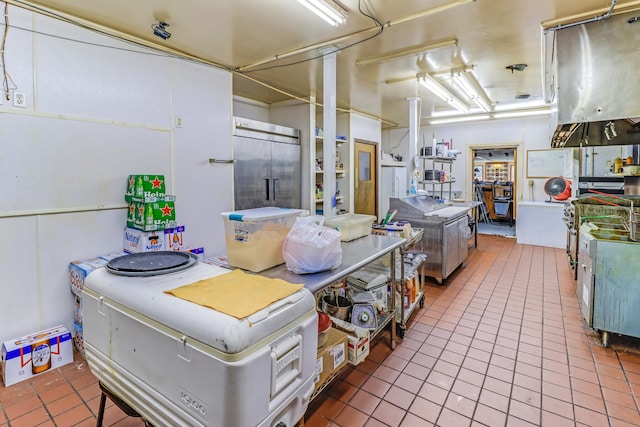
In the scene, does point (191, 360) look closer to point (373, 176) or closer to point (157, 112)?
point (157, 112)

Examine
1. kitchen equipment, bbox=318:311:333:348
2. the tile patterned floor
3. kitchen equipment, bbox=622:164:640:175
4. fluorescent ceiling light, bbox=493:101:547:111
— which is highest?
fluorescent ceiling light, bbox=493:101:547:111

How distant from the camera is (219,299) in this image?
1.13 meters

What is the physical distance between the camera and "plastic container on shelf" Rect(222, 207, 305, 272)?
1816 millimetres

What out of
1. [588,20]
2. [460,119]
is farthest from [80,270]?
[460,119]

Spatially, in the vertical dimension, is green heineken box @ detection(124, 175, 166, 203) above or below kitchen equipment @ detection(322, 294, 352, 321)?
above

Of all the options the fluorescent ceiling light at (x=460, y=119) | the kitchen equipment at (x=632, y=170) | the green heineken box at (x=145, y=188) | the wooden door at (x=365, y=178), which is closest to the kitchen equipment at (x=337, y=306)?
the green heineken box at (x=145, y=188)

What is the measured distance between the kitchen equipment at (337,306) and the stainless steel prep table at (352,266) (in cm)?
27

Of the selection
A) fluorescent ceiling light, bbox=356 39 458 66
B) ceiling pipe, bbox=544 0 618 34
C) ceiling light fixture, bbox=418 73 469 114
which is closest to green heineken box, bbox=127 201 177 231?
fluorescent ceiling light, bbox=356 39 458 66

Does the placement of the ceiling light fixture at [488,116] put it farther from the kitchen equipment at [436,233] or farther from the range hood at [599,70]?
the range hood at [599,70]

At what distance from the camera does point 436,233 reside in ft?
13.4

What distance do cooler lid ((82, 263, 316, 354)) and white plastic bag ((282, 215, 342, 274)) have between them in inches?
18.9

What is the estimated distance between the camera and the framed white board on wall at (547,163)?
21.8 feet

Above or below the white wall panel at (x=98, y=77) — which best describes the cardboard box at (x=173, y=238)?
below

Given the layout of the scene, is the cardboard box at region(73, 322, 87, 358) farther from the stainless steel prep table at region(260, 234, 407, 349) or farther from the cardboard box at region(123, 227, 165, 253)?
the stainless steel prep table at region(260, 234, 407, 349)
